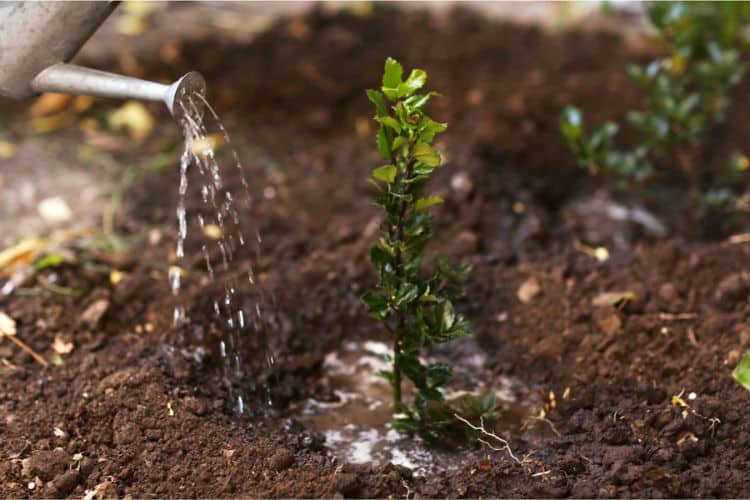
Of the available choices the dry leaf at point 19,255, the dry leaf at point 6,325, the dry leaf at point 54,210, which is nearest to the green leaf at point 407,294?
the dry leaf at point 6,325

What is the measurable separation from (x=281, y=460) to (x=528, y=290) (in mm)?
838

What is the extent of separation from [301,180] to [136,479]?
4.36 feet

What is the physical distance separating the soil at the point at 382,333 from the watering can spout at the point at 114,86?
57 centimetres

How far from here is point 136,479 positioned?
188 centimetres

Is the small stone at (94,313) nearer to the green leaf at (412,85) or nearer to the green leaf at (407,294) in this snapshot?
the green leaf at (407,294)

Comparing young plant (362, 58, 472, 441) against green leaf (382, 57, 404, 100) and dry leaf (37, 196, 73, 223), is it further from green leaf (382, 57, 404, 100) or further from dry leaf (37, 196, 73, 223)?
dry leaf (37, 196, 73, 223)

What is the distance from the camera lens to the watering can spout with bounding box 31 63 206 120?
1.91 m

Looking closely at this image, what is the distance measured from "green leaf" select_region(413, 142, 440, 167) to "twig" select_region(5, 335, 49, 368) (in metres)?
0.96

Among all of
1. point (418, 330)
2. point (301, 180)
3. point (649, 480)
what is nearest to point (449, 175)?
point (301, 180)

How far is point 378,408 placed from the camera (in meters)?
2.27

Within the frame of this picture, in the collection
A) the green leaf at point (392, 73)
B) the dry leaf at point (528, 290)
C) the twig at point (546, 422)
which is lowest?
the twig at point (546, 422)

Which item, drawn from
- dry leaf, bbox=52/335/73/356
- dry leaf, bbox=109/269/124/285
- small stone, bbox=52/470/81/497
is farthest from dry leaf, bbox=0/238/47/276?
small stone, bbox=52/470/81/497

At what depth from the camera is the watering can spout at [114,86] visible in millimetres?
1909

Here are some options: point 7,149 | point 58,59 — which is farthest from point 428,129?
point 7,149
